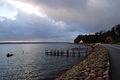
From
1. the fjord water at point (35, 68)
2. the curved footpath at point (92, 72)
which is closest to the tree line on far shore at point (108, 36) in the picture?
the fjord water at point (35, 68)

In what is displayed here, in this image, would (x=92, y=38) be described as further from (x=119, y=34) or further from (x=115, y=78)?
(x=115, y=78)

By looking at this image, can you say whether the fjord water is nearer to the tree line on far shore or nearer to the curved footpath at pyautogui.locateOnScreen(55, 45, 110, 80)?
the curved footpath at pyautogui.locateOnScreen(55, 45, 110, 80)

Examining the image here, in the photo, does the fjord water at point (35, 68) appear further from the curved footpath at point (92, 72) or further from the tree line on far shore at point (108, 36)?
the tree line on far shore at point (108, 36)

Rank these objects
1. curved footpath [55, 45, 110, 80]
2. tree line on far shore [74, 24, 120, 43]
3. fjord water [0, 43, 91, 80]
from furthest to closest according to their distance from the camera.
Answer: tree line on far shore [74, 24, 120, 43] → fjord water [0, 43, 91, 80] → curved footpath [55, 45, 110, 80]

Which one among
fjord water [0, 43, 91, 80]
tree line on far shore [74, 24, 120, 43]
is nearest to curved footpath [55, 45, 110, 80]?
fjord water [0, 43, 91, 80]

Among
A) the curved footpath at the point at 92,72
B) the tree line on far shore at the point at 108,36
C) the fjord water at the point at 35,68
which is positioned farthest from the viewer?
the tree line on far shore at the point at 108,36

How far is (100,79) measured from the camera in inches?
241

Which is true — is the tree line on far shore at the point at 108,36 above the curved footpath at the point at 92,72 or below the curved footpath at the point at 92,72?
above

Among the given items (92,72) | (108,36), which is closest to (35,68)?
(92,72)

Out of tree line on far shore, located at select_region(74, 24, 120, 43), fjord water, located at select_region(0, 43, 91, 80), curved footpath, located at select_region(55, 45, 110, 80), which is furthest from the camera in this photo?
tree line on far shore, located at select_region(74, 24, 120, 43)

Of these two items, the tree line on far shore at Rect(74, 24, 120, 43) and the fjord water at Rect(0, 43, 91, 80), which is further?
the tree line on far shore at Rect(74, 24, 120, 43)

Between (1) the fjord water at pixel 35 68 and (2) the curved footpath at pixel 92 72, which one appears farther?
(1) the fjord water at pixel 35 68

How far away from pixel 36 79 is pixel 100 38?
10903 centimetres

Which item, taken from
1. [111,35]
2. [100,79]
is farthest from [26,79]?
[111,35]
